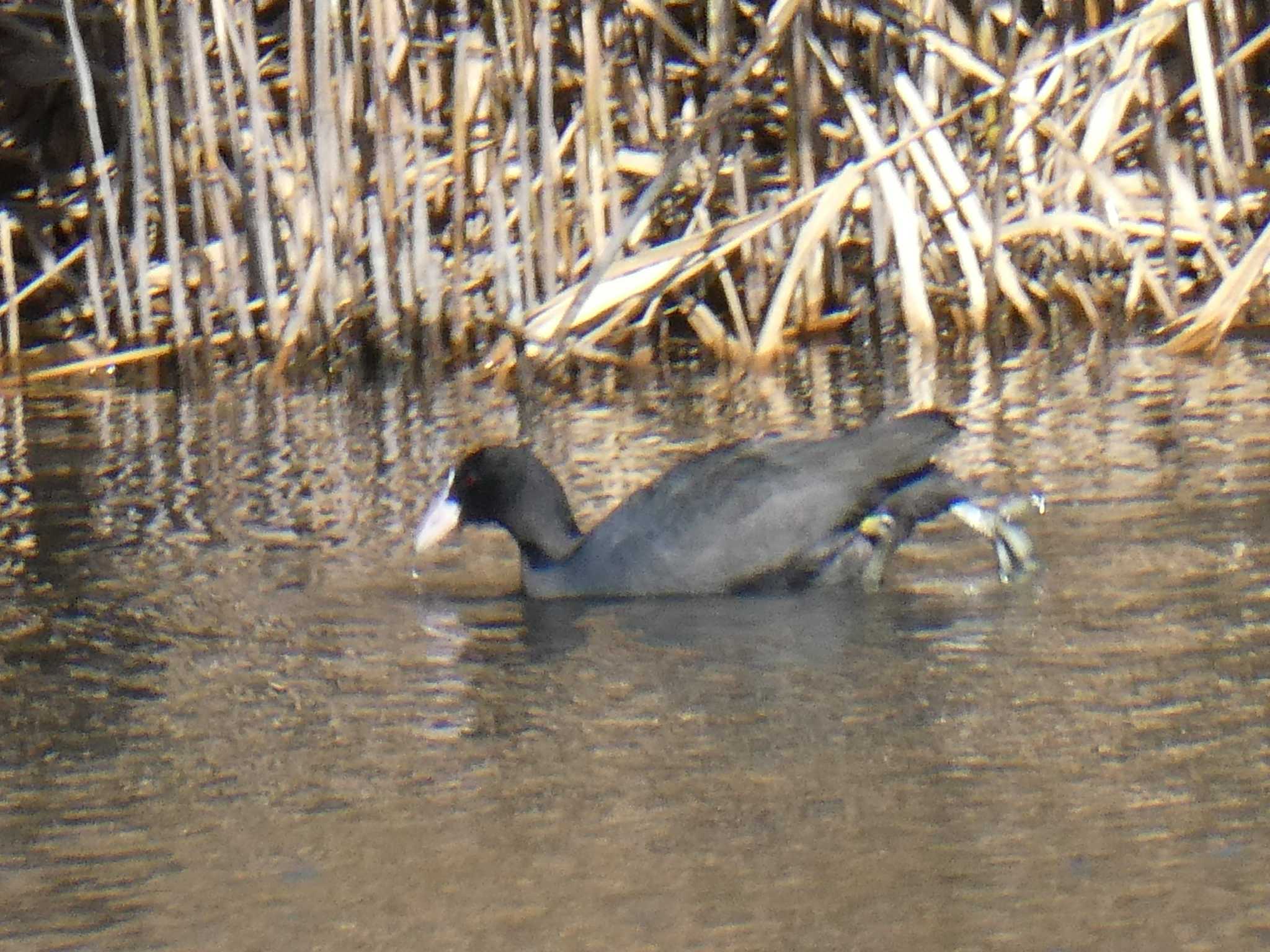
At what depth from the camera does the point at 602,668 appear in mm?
4023

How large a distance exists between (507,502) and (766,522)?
2.11 feet

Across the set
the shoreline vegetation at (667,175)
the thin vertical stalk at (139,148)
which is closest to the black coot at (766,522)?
the shoreline vegetation at (667,175)

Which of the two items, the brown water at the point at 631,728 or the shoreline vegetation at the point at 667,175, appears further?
the shoreline vegetation at the point at 667,175

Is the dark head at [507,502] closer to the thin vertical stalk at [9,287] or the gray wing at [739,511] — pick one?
the gray wing at [739,511]

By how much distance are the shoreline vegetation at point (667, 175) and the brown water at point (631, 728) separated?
4.49 ft

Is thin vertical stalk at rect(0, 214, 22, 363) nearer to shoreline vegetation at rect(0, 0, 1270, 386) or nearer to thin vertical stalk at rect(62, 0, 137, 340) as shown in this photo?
shoreline vegetation at rect(0, 0, 1270, 386)

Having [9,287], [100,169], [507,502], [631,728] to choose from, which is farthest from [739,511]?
[9,287]

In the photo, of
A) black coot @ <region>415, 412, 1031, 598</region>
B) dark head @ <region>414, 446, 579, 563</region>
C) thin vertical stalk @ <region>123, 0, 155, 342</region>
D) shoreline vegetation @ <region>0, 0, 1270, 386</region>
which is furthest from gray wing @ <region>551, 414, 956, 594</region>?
thin vertical stalk @ <region>123, 0, 155, 342</region>

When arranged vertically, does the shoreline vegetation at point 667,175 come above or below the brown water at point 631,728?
above

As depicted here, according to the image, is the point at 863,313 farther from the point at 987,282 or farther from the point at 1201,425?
the point at 1201,425

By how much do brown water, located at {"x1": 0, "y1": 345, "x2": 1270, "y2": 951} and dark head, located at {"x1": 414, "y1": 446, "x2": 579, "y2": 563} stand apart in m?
0.13

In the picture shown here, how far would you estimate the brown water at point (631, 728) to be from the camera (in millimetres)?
2707

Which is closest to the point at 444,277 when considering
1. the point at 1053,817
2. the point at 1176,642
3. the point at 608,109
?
the point at 608,109

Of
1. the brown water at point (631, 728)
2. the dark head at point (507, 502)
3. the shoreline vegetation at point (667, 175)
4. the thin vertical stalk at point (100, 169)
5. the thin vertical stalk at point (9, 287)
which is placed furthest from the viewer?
the thin vertical stalk at point (9, 287)
